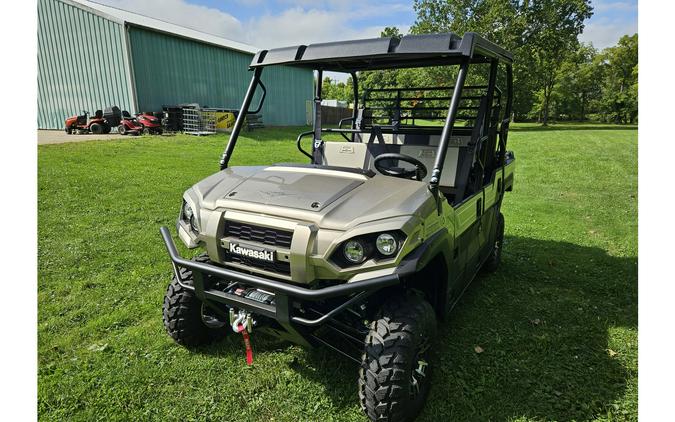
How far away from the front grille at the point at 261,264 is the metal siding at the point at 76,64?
1674 cm

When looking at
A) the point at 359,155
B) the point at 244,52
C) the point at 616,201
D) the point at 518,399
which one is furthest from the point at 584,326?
the point at 244,52

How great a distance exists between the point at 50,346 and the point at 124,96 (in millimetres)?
16122

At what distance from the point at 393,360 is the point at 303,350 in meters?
1.07

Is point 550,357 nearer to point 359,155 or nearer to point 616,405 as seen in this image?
point 616,405

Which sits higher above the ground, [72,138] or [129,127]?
[129,127]

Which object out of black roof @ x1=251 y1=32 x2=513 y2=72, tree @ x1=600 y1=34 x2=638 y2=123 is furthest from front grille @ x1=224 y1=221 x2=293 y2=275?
tree @ x1=600 y1=34 x2=638 y2=123

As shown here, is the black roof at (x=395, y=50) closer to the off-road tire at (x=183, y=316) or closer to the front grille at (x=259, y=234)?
the front grille at (x=259, y=234)

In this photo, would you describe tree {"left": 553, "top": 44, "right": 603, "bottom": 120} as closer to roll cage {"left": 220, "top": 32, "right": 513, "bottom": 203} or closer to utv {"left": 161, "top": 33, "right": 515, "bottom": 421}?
roll cage {"left": 220, "top": 32, "right": 513, "bottom": 203}

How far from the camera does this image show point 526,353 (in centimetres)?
315

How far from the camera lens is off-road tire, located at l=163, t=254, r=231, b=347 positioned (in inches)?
115

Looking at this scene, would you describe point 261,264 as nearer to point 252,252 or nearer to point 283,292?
point 252,252

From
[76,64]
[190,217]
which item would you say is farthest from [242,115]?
[76,64]

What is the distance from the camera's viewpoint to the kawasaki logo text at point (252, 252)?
228 cm

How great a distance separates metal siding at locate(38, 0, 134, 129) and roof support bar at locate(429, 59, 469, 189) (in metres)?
17.0
